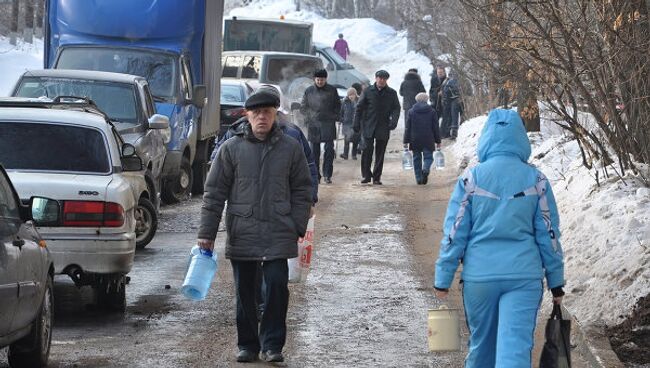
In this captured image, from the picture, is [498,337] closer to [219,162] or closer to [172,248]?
[219,162]

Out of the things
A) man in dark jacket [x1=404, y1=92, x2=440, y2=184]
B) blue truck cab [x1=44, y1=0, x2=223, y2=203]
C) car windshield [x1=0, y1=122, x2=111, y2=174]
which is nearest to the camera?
car windshield [x1=0, y1=122, x2=111, y2=174]

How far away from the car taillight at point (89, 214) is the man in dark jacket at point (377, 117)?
12.9m

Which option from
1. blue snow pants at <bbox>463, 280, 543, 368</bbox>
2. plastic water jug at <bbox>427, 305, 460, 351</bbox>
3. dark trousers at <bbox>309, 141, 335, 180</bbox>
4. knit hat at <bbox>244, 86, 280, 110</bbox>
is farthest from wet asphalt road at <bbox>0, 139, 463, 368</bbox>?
dark trousers at <bbox>309, 141, 335, 180</bbox>

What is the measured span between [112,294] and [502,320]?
177 inches

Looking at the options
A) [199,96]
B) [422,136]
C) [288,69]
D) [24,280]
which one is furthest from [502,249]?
[288,69]

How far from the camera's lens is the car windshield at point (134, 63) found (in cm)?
1945

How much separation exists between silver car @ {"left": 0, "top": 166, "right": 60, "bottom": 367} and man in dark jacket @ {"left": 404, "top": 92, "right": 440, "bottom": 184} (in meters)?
14.9

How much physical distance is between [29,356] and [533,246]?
3.18 meters

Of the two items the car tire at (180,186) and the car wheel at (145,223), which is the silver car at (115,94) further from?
the car tire at (180,186)

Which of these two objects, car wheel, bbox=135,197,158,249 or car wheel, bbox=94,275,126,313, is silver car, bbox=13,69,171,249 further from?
car wheel, bbox=94,275,126,313

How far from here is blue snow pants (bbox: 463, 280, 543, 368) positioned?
21.8 ft

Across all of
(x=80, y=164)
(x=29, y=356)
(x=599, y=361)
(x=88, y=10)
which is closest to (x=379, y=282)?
(x=80, y=164)

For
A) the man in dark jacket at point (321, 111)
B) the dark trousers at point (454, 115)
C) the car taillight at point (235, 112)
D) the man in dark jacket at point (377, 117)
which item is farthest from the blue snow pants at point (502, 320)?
the dark trousers at point (454, 115)

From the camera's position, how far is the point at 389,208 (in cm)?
1925
